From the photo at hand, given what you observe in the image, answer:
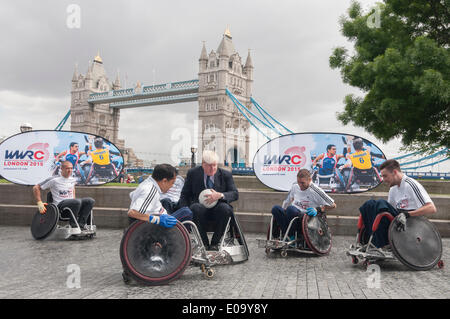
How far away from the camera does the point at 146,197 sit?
389cm

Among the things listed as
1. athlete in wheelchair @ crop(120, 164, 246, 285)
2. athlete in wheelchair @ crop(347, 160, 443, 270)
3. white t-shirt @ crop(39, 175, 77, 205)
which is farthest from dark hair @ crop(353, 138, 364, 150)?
athlete in wheelchair @ crop(120, 164, 246, 285)

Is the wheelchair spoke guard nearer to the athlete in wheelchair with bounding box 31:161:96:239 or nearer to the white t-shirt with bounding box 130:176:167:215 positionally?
the white t-shirt with bounding box 130:176:167:215

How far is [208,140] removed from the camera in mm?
74062

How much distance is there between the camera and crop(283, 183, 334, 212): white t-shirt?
Answer: 574 cm

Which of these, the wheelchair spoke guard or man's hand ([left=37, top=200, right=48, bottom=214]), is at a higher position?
man's hand ([left=37, top=200, right=48, bottom=214])

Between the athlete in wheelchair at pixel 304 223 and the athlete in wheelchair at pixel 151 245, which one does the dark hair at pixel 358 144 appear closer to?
the athlete in wheelchair at pixel 304 223

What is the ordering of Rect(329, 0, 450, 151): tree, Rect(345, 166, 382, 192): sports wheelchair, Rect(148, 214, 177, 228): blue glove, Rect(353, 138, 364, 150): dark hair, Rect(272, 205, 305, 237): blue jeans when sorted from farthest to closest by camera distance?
1. Rect(329, 0, 450, 151): tree
2. Rect(353, 138, 364, 150): dark hair
3. Rect(345, 166, 382, 192): sports wheelchair
4. Rect(272, 205, 305, 237): blue jeans
5. Rect(148, 214, 177, 228): blue glove

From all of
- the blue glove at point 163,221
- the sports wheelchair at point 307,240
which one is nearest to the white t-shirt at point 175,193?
the sports wheelchair at point 307,240

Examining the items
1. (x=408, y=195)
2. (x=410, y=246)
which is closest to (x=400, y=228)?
(x=410, y=246)

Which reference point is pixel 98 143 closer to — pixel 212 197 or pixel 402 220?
pixel 212 197

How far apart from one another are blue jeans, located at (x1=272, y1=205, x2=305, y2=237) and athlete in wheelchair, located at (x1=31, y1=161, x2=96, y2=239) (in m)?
3.34

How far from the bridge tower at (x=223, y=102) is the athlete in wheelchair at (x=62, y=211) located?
208ft

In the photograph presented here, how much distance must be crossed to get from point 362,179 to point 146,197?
6.14 m
